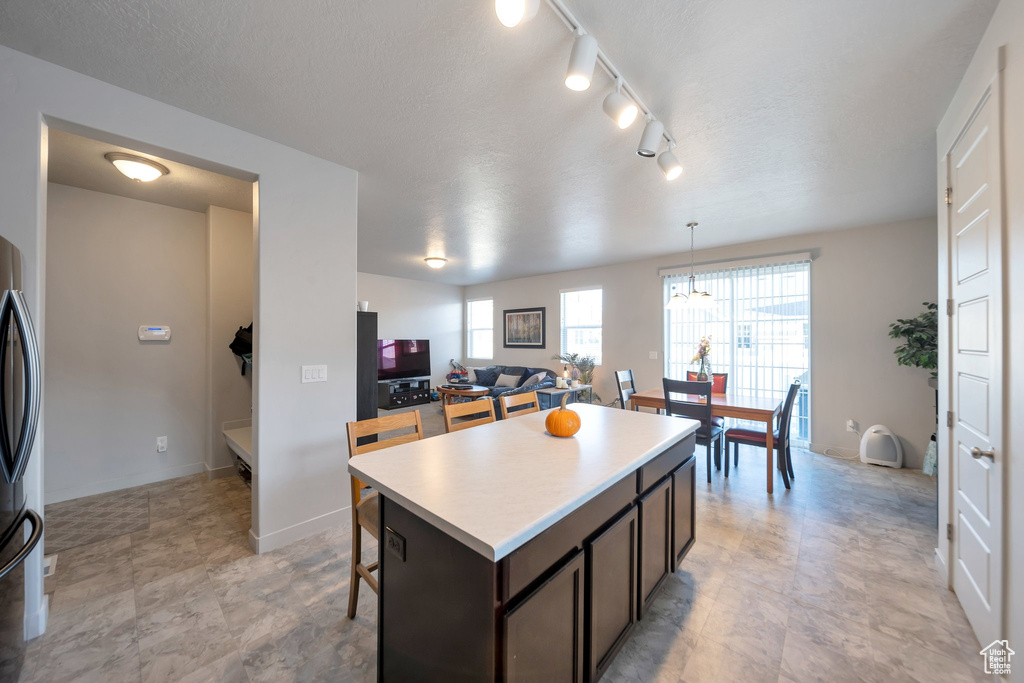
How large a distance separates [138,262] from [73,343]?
2.69 ft

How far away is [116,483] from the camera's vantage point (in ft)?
10.2

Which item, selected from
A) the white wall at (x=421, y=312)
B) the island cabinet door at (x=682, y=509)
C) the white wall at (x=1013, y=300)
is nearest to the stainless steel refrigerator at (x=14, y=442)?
the island cabinet door at (x=682, y=509)

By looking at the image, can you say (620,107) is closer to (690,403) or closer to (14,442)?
(14,442)

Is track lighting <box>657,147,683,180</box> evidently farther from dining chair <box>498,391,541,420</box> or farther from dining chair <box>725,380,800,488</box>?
dining chair <box>725,380,800,488</box>

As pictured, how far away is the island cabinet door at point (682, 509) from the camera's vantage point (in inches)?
72.5

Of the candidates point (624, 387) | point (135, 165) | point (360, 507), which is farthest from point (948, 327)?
point (135, 165)

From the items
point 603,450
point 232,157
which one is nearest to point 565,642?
point 603,450

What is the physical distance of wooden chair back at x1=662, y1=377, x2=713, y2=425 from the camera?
320 centimetres

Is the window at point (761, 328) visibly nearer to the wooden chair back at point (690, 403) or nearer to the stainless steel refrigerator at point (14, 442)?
the wooden chair back at point (690, 403)

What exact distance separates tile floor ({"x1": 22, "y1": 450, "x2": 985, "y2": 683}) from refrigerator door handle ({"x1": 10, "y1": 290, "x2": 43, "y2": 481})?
0.98 meters

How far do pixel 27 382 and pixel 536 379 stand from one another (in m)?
5.80

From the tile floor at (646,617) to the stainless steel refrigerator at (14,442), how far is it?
559 mm

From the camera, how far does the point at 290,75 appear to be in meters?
A: 1.70

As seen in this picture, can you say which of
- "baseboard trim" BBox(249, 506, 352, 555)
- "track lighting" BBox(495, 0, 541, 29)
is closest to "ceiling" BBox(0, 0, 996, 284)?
"track lighting" BBox(495, 0, 541, 29)
